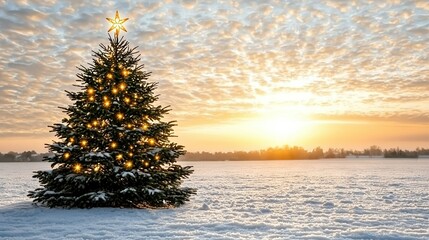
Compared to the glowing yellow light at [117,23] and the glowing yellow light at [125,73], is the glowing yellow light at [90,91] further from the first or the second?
the glowing yellow light at [117,23]

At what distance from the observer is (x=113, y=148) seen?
15.4 m

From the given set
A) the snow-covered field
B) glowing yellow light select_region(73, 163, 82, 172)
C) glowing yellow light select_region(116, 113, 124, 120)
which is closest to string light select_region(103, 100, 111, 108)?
glowing yellow light select_region(116, 113, 124, 120)

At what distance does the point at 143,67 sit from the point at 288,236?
389 inches

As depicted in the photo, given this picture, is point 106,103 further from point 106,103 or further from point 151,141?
point 151,141

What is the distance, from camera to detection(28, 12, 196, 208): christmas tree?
48.4 ft

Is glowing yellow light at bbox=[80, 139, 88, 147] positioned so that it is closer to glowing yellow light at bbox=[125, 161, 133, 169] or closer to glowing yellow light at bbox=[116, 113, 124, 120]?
glowing yellow light at bbox=[116, 113, 124, 120]

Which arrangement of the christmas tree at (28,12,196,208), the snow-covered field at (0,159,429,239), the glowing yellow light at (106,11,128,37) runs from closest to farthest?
the snow-covered field at (0,159,429,239), the christmas tree at (28,12,196,208), the glowing yellow light at (106,11,128,37)

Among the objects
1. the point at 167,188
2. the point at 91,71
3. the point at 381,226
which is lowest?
the point at 381,226

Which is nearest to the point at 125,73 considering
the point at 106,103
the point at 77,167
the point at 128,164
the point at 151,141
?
the point at 106,103

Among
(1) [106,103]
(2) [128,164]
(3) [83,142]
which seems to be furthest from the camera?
(1) [106,103]

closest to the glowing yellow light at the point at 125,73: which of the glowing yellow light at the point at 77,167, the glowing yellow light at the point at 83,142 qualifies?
the glowing yellow light at the point at 83,142

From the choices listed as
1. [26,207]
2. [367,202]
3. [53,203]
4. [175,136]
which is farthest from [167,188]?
[367,202]

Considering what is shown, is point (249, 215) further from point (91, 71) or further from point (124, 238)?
point (91, 71)

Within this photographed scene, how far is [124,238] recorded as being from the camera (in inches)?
376
